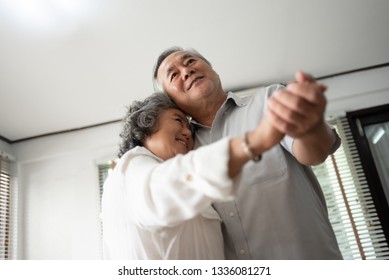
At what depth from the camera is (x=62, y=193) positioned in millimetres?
3137

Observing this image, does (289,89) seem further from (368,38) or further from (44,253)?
(44,253)

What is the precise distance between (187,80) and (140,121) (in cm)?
28

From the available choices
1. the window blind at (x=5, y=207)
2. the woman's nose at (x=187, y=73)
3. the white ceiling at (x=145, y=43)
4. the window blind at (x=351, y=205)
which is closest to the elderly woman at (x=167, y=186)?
the woman's nose at (x=187, y=73)

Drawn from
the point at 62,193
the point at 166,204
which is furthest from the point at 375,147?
the point at 62,193

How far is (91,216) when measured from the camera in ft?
9.84

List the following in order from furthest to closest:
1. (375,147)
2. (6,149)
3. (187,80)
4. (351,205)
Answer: (6,149) < (375,147) < (351,205) < (187,80)

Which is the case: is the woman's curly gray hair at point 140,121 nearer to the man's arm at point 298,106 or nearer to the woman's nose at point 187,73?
the woman's nose at point 187,73

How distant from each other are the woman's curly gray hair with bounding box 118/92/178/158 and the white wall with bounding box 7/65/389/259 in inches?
85.0

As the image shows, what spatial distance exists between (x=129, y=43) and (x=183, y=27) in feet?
1.25

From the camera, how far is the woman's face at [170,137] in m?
0.94

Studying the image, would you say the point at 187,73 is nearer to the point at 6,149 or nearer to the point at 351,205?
the point at 351,205

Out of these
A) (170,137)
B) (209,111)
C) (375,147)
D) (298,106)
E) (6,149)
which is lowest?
(298,106)

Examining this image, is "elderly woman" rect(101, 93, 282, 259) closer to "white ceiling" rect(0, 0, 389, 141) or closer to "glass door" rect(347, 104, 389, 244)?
"white ceiling" rect(0, 0, 389, 141)

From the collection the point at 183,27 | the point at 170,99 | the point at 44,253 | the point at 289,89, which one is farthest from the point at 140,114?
the point at 44,253
